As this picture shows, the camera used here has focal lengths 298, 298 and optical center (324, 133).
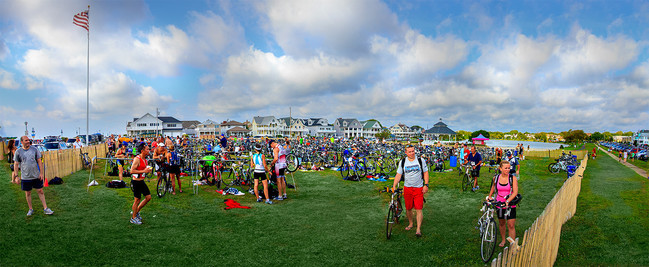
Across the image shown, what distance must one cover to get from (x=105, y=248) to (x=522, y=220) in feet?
31.5

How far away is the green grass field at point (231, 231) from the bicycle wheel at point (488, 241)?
0.63 ft

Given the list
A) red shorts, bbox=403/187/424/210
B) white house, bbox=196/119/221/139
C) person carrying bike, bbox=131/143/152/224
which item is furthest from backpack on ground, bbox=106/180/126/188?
white house, bbox=196/119/221/139

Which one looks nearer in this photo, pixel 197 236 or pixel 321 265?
pixel 321 265

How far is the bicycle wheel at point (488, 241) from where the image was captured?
202 inches

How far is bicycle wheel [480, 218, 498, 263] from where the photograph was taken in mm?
5137

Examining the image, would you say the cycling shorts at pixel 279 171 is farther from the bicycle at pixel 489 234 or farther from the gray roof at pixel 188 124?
the gray roof at pixel 188 124

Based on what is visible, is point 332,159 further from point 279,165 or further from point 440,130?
point 440,130

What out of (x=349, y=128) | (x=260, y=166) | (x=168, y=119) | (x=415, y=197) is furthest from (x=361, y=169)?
(x=168, y=119)

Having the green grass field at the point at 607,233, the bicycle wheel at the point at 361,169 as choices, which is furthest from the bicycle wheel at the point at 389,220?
the bicycle wheel at the point at 361,169

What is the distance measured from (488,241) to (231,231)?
5160 millimetres

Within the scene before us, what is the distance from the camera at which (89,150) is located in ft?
58.7

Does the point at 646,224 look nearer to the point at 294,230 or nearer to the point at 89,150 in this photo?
the point at 294,230

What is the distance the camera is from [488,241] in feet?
17.0

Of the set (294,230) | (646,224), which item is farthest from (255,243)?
(646,224)
